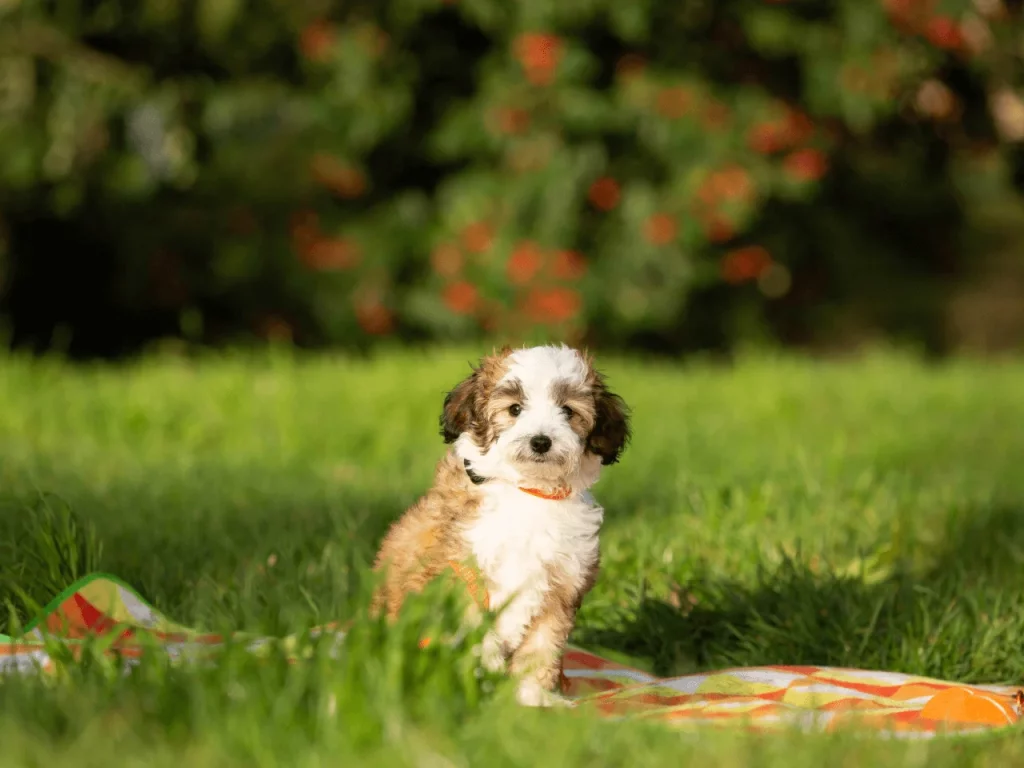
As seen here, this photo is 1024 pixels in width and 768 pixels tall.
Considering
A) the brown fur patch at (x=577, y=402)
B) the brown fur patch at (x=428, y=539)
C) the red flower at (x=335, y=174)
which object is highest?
the red flower at (x=335, y=174)

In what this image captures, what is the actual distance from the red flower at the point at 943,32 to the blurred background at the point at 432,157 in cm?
3

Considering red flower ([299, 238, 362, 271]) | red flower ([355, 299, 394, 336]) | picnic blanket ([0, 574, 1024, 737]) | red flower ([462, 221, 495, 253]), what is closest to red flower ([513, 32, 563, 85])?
red flower ([462, 221, 495, 253])

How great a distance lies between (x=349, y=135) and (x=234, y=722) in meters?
10.5

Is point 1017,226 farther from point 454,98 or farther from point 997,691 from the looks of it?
point 997,691

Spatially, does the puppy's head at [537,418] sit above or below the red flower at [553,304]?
above

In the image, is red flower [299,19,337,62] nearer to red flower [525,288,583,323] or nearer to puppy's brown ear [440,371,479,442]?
red flower [525,288,583,323]

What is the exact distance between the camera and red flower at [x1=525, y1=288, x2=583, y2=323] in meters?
12.7

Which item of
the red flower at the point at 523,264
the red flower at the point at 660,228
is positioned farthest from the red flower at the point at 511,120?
the red flower at the point at 660,228

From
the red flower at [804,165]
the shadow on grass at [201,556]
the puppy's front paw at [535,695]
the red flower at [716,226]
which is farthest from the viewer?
the red flower at [804,165]

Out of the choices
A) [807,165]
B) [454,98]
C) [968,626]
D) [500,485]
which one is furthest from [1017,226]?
[500,485]

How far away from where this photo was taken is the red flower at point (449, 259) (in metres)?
13.1

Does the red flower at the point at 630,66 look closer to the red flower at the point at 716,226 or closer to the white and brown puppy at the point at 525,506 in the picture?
the red flower at the point at 716,226

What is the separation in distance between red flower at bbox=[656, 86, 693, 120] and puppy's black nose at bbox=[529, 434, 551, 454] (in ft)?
31.0

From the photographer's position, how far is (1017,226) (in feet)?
65.9
